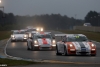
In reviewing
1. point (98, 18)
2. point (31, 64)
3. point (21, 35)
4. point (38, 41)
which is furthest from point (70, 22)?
point (31, 64)

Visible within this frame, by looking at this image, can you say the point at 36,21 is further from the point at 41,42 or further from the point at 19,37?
the point at 41,42

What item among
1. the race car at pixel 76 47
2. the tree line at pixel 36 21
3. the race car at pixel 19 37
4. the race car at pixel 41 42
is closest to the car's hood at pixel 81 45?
the race car at pixel 76 47

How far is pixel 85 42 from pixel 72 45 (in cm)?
96

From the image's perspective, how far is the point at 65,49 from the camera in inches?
898

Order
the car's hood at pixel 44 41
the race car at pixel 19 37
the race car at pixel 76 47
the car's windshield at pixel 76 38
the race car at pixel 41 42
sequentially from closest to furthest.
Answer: the race car at pixel 76 47 < the car's windshield at pixel 76 38 < the race car at pixel 41 42 < the car's hood at pixel 44 41 < the race car at pixel 19 37

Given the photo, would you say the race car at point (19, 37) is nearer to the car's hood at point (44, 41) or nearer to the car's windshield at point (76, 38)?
the car's hood at point (44, 41)

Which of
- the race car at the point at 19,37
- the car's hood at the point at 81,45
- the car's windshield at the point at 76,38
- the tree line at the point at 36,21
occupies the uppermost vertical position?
the tree line at the point at 36,21

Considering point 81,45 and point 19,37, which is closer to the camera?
point 81,45

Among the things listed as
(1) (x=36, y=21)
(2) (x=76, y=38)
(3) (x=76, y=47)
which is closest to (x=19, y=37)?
(2) (x=76, y=38)

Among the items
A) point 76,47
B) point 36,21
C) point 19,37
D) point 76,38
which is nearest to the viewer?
point 76,47

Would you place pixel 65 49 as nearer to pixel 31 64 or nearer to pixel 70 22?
pixel 31 64

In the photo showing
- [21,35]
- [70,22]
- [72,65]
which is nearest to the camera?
[72,65]

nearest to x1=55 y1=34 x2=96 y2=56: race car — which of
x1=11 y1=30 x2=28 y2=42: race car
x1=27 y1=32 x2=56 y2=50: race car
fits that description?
x1=27 y1=32 x2=56 y2=50: race car

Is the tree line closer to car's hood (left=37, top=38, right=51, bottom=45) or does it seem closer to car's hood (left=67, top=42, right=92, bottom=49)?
car's hood (left=37, top=38, right=51, bottom=45)
